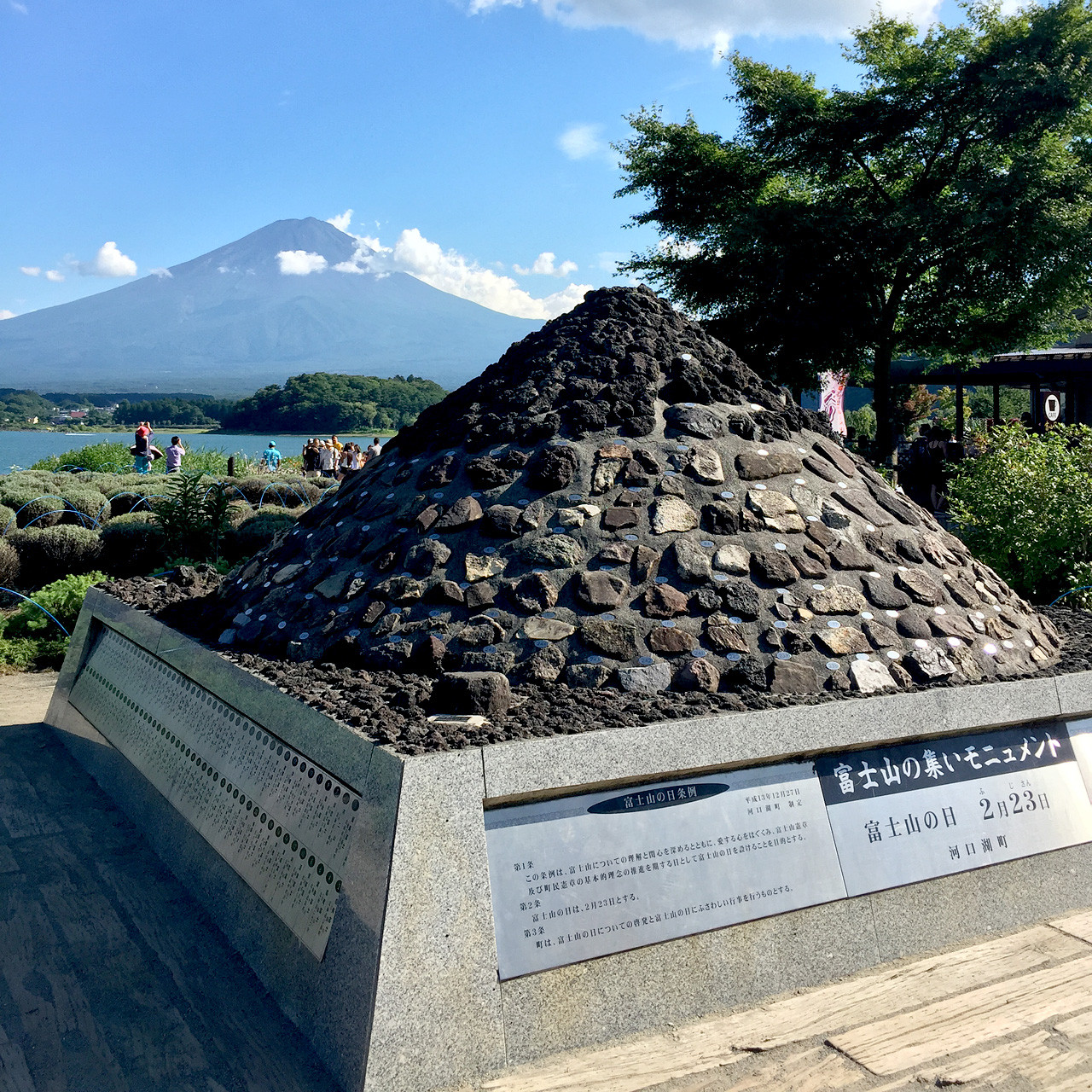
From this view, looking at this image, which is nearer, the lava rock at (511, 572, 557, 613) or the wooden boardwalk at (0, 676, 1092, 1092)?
the wooden boardwalk at (0, 676, 1092, 1092)

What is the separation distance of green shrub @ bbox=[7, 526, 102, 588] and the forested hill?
41633mm

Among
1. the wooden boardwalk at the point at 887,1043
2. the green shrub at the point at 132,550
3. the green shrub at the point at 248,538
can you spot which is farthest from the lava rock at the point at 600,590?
the green shrub at the point at 132,550

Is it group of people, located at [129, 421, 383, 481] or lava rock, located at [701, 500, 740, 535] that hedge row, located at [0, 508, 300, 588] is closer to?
group of people, located at [129, 421, 383, 481]

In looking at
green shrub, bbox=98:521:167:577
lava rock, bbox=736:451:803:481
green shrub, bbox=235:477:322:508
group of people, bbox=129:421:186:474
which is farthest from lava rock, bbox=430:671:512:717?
group of people, bbox=129:421:186:474

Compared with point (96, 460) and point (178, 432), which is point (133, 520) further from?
point (178, 432)

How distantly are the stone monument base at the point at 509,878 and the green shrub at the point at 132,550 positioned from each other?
674 cm

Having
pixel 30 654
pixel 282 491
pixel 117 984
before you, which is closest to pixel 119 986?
pixel 117 984

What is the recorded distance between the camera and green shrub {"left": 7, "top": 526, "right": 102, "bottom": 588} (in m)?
9.78

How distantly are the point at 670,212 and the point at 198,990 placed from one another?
16.1m

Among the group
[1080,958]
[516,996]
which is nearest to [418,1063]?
[516,996]

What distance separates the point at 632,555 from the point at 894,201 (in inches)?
533

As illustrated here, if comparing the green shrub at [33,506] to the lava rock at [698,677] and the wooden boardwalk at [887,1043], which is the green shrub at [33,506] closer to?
the lava rock at [698,677]

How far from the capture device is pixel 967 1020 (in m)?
2.62

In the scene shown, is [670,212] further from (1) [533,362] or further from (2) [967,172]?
(1) [533,362]
